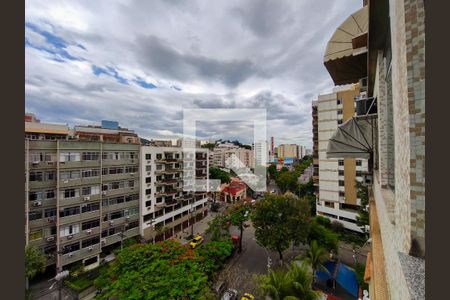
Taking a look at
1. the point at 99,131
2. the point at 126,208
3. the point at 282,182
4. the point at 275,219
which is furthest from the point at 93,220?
the point at 282,182

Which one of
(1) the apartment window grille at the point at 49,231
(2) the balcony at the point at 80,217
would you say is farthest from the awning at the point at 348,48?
(1) the apartment window grille at the point at 49,231

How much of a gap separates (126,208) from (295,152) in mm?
72856

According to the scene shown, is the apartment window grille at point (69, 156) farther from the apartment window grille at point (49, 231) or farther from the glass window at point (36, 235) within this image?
the glass window at point (36, 235)

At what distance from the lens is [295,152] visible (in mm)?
78812

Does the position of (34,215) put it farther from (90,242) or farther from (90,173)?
(90,242)

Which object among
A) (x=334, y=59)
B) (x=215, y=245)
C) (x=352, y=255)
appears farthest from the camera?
(x=352, y=255)

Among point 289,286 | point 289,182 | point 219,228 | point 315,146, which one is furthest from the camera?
point 289,182

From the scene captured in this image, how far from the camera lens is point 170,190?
60.8 feet

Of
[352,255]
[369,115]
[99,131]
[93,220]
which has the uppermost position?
[99,131]

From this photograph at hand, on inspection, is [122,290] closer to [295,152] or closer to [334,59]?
[334,59]

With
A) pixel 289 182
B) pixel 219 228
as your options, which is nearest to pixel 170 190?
pixel 219 228

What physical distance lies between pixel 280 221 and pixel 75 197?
12.5m

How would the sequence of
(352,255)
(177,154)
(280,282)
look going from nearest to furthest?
1. (280,282)
2. (352,255)
3. (177,154)

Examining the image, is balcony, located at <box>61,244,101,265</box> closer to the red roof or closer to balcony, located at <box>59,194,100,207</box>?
balcony, located at <box>59,194,100,207</box>
